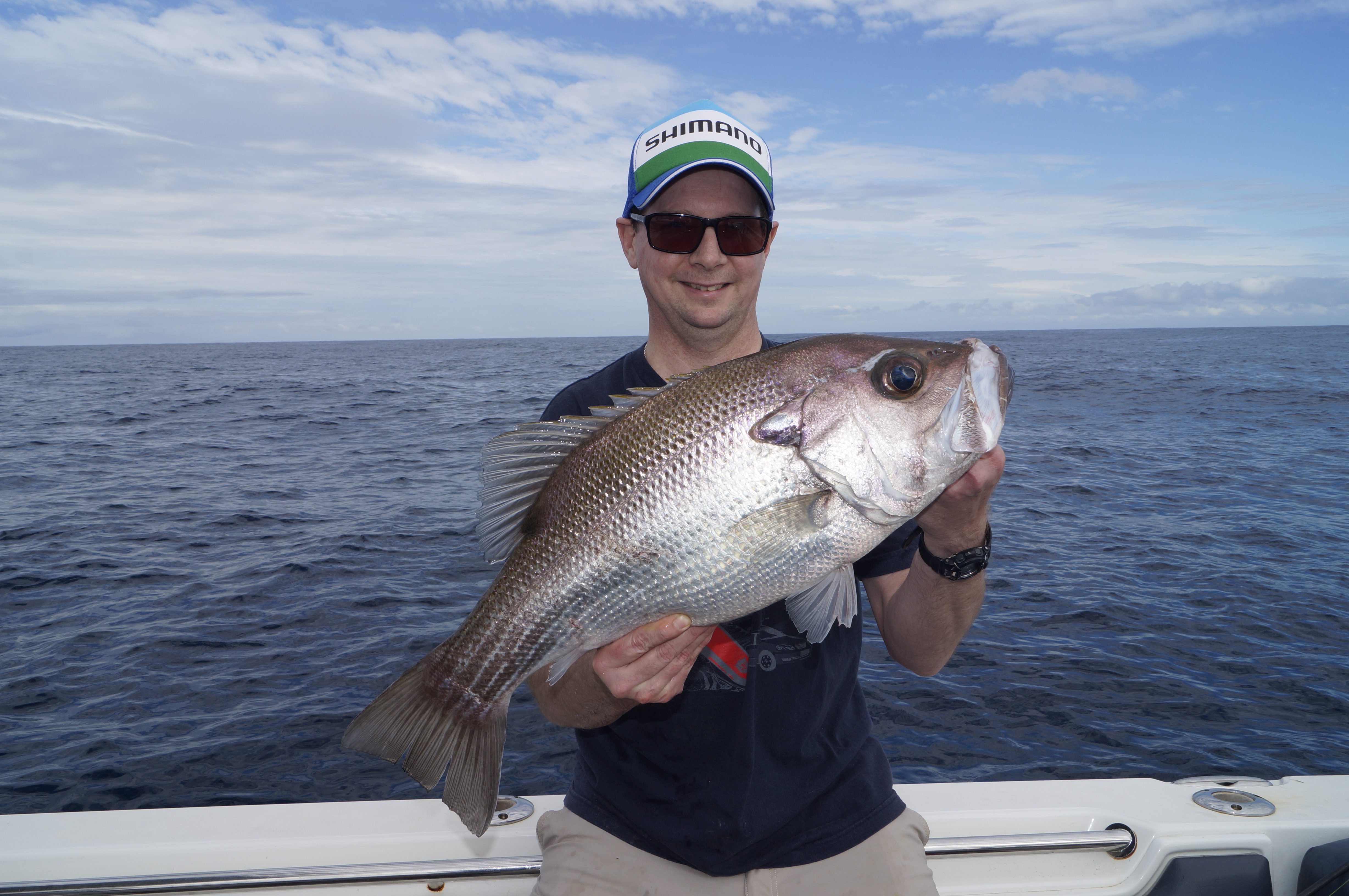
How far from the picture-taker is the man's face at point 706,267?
9.73ft

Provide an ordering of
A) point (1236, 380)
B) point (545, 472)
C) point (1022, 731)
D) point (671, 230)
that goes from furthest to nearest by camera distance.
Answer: point (1236, 380) < point (1022, 731) < point (671, 230) < point (545, 472)

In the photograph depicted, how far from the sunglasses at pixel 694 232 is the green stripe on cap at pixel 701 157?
0.58 ft

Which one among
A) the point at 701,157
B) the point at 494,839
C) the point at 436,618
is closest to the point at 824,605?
the point at 701,157

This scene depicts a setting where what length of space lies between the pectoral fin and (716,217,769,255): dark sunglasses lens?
132 centimetres

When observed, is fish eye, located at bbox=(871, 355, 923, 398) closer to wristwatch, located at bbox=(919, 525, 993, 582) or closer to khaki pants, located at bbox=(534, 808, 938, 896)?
wristwatch, located at bbox=(919, 525, 993, 582)

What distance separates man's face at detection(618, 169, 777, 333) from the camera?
2.97 meters

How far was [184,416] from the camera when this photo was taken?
2988 centimetres

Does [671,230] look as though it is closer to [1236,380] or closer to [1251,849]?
[1251,849]

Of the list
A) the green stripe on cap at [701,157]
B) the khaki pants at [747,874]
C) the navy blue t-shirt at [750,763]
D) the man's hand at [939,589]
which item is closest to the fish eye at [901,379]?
the man's hand at [939,589]

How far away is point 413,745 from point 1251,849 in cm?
336

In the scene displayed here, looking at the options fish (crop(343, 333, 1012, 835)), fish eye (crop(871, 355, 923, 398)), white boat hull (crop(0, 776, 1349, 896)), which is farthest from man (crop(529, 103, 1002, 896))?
white boat hull (crop(0, 776, 1349, 896))

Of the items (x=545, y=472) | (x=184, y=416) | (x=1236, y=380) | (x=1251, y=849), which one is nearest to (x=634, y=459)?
(x=545, y=472)

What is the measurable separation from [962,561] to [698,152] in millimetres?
→ 1748

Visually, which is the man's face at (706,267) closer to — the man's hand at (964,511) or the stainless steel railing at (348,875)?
the man's hand at (964,511)
